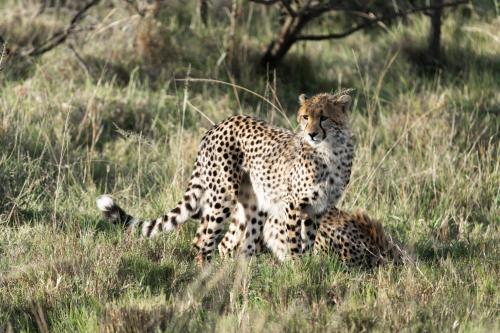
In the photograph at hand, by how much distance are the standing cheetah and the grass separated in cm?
13

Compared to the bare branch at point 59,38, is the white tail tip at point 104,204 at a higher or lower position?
lower

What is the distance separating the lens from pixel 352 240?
4652mm

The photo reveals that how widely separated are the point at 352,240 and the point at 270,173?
48 cm

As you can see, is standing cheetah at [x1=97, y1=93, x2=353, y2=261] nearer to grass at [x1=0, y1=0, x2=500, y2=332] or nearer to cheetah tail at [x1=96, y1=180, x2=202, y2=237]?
cheetah tail at [x1=96, y1=180, x2=202, y2=237]

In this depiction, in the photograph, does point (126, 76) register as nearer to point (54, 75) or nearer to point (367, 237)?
point (54, 75)

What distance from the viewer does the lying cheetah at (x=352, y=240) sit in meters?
4.56

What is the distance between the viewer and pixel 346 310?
3676 mm

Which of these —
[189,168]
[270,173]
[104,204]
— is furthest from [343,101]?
[189,168]

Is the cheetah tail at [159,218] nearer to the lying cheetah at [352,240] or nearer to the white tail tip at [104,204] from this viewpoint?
the white tail tip at [104,204]

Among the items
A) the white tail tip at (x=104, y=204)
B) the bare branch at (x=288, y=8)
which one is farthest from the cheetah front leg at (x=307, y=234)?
the bare branch at (x=288, y=8)

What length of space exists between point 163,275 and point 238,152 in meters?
0.84

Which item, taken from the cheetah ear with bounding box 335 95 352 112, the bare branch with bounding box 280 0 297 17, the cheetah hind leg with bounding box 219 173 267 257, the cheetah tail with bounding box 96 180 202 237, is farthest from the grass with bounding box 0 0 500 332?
the cheetah ear with bounding box 335 95 352 112

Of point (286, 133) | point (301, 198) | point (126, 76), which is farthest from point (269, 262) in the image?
point (126, 76)

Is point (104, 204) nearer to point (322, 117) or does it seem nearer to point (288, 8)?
point (322, 117)
